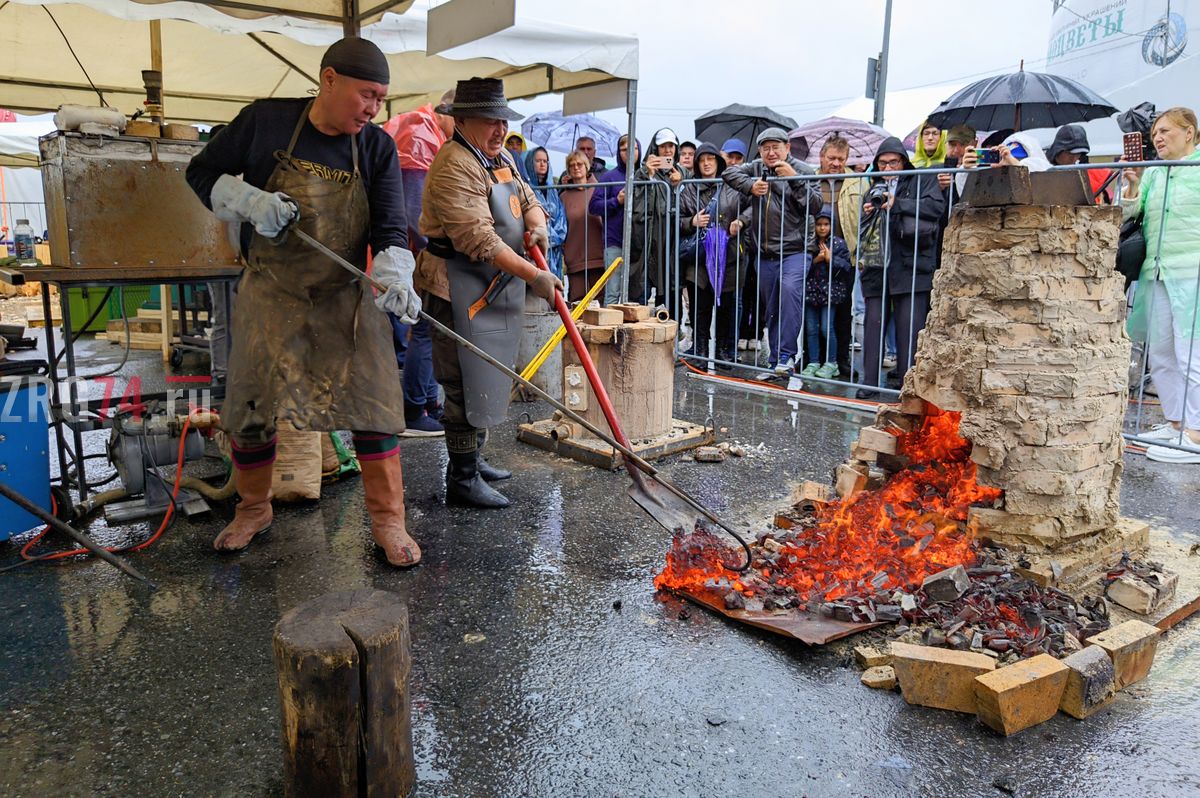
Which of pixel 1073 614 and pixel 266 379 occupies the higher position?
pixel 266 379

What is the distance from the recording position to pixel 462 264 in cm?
442

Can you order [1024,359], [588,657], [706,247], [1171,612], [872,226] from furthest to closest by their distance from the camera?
[706,247] < [872,226] < [1024,359] < [1171,612] < [588,657]

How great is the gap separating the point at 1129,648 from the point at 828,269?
211 inches

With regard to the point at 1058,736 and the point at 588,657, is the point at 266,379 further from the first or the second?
the point at 1058,736

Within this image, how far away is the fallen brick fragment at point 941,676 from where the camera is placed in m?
2.80

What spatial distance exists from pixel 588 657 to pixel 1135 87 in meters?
12.1

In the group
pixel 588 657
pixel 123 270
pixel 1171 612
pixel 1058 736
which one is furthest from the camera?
pixel 123 270

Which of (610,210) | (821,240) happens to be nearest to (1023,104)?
(821,240)

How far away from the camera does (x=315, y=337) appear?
3.83m

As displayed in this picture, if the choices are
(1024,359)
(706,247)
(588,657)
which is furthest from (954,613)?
(706,247)

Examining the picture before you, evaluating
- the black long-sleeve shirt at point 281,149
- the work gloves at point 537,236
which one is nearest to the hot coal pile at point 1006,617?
the work gloves at point 537,236

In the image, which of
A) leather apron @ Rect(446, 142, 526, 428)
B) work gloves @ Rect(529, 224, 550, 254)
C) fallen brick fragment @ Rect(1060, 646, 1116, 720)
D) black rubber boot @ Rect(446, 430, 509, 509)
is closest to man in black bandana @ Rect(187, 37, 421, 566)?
leather apron @ Rect(446, 142, 526, 428)

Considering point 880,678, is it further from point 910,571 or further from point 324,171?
point 324,171

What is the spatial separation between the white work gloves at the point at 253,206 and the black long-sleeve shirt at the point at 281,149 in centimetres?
11
